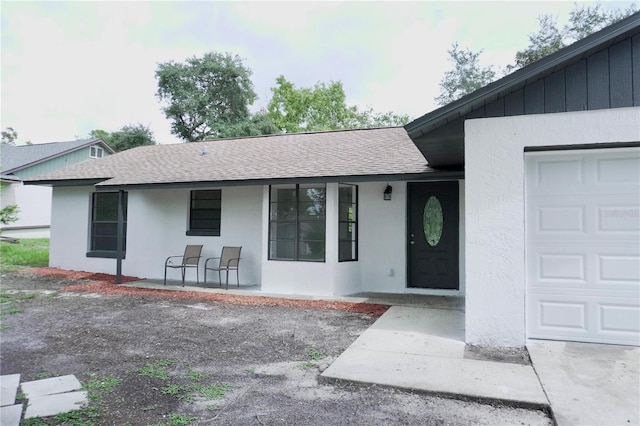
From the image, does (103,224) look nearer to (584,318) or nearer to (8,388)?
(8,388)

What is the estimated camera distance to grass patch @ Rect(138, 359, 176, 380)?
4060 millimetres

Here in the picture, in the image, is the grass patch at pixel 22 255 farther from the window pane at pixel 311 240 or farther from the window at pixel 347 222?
the window at pixel 347 222

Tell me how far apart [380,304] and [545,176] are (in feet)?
11.7

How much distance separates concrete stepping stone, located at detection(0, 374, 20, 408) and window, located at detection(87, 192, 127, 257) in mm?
7878

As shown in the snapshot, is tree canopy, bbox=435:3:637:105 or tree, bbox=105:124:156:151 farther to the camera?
tree, bbox=105:124:156:151

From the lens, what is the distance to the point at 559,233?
16.0 ft

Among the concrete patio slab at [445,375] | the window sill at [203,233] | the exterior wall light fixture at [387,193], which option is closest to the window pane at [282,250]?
the window sill at [203,233]

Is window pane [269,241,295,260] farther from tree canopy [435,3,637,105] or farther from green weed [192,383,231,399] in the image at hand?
tree canopy [435,3,637,105]

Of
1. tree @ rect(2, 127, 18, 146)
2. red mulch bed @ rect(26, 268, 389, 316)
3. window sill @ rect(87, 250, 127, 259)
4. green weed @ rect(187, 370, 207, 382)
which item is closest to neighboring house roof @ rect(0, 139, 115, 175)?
window sill @ rect(87, 250, 127, 259)

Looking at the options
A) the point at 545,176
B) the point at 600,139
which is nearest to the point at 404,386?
the point at 545,176

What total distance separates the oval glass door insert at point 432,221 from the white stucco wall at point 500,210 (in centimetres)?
344

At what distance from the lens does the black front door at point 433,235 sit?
26.8 ft

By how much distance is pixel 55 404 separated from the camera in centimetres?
340

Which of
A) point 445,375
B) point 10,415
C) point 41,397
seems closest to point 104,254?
point 41,397
